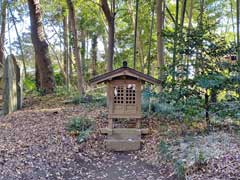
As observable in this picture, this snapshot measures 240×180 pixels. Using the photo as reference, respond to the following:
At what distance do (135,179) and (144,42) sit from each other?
12.5 m

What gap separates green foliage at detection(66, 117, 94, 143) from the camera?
6320 mm

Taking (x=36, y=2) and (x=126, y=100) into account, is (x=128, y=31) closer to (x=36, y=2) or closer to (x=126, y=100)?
(x=36, y=2)

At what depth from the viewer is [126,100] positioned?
6.50 metres

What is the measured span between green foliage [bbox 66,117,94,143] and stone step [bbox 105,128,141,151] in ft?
1.61

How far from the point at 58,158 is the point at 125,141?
52.8 inches

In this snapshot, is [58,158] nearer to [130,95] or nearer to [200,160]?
[130,95]

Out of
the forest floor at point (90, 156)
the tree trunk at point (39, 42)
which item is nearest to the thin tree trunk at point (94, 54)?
the tree trunk at point (39, 42)

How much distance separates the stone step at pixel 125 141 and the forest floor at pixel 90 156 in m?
0.13

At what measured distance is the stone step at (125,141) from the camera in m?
6.07

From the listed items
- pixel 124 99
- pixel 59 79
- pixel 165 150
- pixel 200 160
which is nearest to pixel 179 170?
pixel 200 160

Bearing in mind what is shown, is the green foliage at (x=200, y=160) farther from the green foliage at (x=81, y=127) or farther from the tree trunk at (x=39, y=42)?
the tree trunk at (x=39, y=42)

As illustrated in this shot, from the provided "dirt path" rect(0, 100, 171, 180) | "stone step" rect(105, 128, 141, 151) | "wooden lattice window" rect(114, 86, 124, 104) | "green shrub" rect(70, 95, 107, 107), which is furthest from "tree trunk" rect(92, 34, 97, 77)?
"stone step" rect(105, 128, 141, 151)

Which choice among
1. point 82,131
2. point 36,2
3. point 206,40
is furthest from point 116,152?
point 36,2

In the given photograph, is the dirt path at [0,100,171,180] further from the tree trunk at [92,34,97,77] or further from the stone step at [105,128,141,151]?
the tree trunk at [92,34,97,77]
